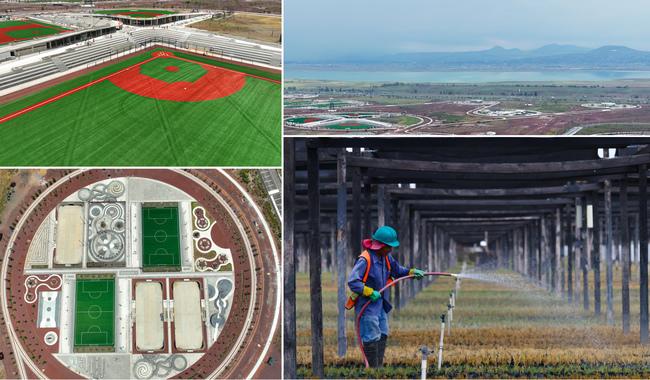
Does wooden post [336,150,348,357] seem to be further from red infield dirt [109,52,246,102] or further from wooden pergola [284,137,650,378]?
red infield dirt [109,52,246,102]

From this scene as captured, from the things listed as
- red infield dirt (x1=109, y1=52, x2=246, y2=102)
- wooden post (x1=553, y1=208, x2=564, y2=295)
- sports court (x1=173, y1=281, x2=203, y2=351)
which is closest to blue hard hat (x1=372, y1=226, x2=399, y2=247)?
sports court (x1=173, y1=281, x2=203, y2=351)

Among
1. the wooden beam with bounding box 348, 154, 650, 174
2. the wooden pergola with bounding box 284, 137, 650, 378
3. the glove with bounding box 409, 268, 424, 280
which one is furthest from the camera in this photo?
the wooden beam with bounding box 348, 154, 650, 174

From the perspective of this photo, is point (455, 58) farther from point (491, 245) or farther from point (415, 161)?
point (491, 245)

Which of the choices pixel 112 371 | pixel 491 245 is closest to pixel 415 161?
pixel 112 371

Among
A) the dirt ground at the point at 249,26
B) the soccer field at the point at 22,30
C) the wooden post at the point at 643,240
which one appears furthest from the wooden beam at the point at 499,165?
the soccer field at the point at 22,30

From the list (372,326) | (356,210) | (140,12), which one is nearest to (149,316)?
(356,210)
